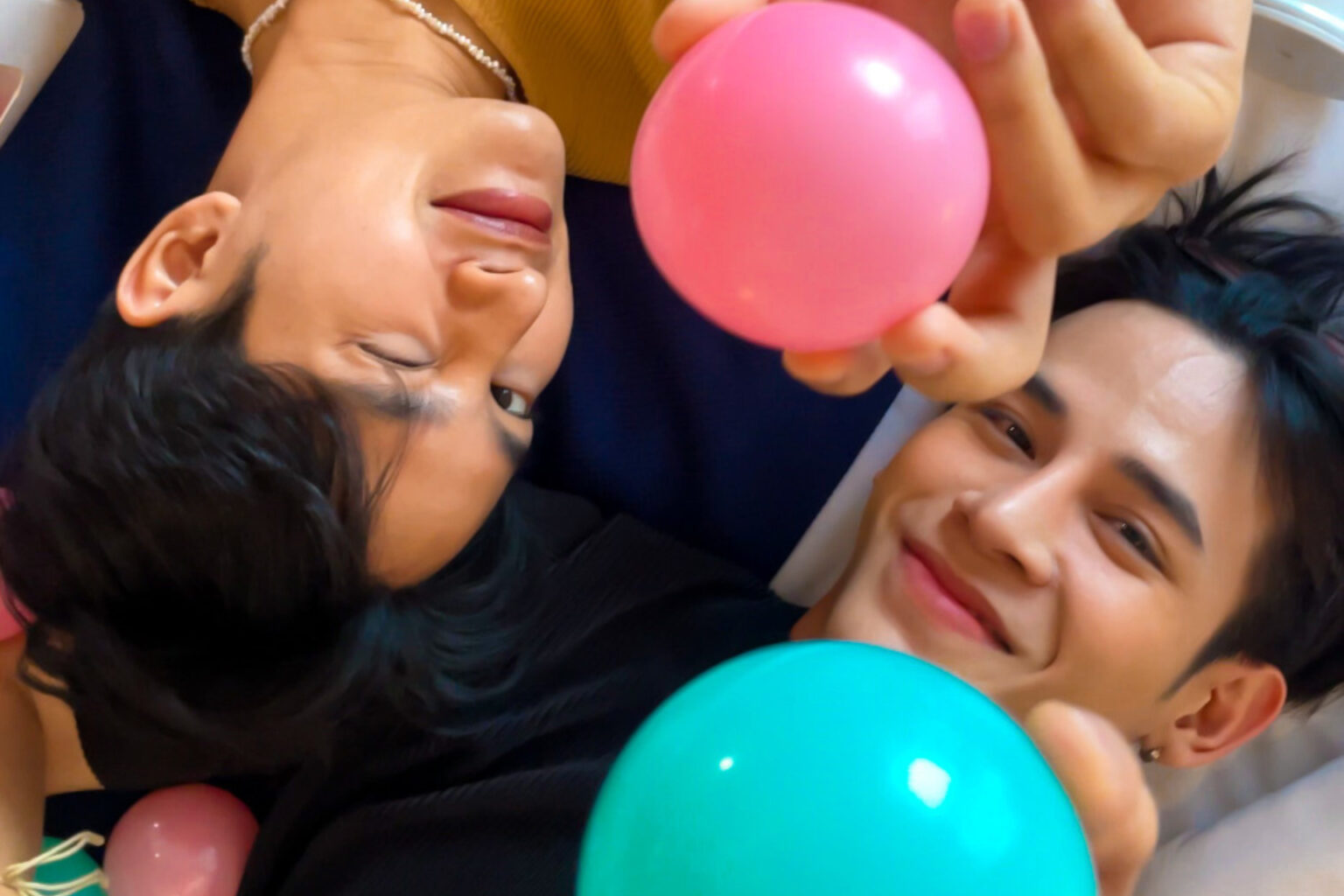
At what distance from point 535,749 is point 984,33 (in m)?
0.89

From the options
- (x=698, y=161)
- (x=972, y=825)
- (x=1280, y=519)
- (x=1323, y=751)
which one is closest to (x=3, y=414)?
(x=698, y=161)

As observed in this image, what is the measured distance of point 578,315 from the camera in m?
1.16

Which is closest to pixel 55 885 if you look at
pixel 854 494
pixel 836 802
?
pixel 836 802

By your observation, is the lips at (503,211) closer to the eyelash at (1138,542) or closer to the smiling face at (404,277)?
the smiling face at (404,277)

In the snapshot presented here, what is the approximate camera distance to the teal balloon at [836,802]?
0.51m

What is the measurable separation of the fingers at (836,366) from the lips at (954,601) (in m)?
0.29

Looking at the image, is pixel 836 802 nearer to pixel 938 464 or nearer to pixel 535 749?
pixel 938 464

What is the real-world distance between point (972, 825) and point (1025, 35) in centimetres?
44

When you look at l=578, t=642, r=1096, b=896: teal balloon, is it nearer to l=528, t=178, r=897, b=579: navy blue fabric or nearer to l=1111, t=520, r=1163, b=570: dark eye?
l=1111, t=520, r=1163, b=570: dark eye

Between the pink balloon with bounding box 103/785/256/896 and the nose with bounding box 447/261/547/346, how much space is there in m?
0.68

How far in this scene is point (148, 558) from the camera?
0.79m

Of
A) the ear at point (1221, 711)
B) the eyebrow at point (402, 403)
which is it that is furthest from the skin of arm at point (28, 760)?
the ear at point (1221, 711)

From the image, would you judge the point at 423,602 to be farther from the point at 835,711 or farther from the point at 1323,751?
the point at 1323,751

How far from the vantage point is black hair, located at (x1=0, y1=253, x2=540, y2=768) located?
74 cm
